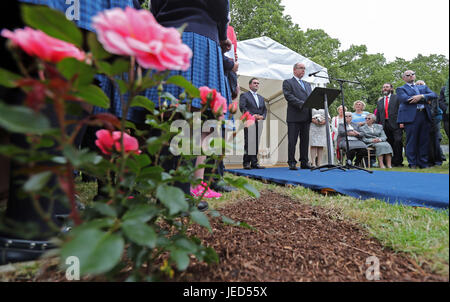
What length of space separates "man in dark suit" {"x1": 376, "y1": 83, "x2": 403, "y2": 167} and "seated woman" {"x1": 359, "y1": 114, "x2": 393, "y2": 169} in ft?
0.39

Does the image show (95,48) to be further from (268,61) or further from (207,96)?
(268,61)

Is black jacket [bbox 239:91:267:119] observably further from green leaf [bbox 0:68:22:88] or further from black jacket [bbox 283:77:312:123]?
green leaf [bbox 0:68:22:88]

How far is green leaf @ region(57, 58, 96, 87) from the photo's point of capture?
0.38 metres

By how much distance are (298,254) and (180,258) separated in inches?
16.8

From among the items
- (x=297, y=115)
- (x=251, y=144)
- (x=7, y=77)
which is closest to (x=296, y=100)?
(x=297, y=115)

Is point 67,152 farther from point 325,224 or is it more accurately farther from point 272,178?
point 272,178

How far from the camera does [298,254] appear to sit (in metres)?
0.75

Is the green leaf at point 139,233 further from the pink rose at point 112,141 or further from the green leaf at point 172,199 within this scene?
the pink rose at point 112,141

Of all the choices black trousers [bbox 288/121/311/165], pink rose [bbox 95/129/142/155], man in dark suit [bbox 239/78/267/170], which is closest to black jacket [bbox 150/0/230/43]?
pink rose [bbox 95/129/142/155]

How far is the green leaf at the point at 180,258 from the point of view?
0.44 meters

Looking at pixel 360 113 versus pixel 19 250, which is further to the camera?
pixel 360 113

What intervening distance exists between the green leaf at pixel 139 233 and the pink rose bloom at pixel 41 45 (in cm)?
26

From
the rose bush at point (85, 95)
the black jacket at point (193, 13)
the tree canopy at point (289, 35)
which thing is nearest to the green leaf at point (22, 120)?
the rose bush at point (85, 95)
